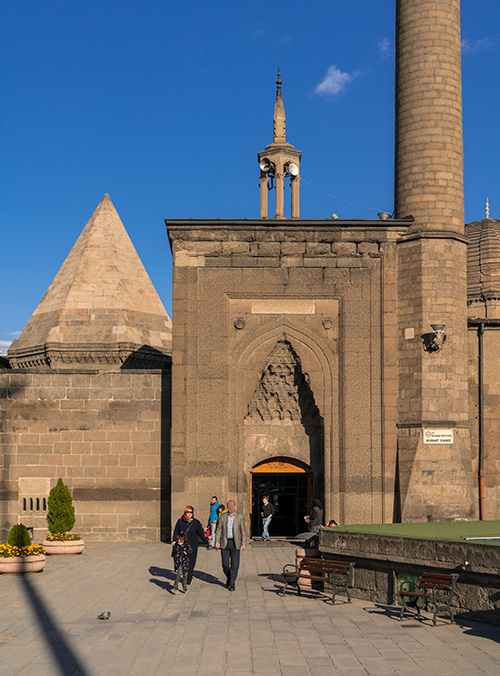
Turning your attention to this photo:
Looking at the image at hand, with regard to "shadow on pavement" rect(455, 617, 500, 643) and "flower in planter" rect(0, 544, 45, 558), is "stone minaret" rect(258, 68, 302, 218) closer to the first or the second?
"flower in planter" rect(0, 544, 45, 558)

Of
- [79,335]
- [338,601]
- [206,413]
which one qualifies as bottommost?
[338,601]

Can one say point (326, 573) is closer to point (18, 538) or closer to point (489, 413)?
point (18, 538)

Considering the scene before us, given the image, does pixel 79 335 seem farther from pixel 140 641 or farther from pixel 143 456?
pixel 140 641

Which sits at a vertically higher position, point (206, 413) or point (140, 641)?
point (206, 413)

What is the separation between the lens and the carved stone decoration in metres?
23.6

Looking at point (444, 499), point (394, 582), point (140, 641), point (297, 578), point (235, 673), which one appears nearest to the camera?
point (235, 673)

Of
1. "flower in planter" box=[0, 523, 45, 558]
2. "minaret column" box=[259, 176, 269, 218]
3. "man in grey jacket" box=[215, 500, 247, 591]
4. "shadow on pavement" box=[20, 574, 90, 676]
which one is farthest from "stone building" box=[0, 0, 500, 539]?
"shadow on pavement" box=[20, 574, 90, 676]

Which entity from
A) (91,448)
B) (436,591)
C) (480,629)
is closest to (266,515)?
(91,448)

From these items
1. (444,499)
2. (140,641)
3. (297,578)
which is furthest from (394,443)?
(140,641)

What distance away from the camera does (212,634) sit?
Result: 1109 cm

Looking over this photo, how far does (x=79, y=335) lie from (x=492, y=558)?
23246 millimetres

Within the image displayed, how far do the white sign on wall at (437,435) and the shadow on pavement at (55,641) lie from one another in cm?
1167

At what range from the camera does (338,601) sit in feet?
44.3

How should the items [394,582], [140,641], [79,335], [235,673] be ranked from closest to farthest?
[235,673]
[140,641]
[394,582]
[79,335]
